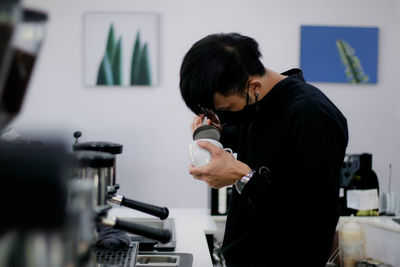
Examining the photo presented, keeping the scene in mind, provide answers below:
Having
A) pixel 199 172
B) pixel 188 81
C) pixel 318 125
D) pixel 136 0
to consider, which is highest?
pixel 136 0

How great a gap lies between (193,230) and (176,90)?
123 centimetres

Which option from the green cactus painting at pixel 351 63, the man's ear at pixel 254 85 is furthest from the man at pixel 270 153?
the green cactus painting at pixel 351 63

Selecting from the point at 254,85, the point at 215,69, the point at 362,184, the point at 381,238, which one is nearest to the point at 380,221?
the point at 381,238

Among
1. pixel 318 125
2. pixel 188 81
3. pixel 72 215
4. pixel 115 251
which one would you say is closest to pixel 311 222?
pixel 318 125

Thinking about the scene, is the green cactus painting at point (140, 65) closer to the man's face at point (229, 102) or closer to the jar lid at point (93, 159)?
the man's face at point (229, 102)

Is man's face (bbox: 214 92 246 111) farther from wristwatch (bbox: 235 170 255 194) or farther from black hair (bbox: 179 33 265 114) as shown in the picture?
wristwatch (bbox: 235 170 255 194)

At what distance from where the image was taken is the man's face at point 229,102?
1.27 metres

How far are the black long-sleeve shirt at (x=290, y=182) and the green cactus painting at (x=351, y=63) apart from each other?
189cm

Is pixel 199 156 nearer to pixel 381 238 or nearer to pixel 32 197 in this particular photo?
pixel 32 197

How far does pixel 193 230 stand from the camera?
7.56 feet

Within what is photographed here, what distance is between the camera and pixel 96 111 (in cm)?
→ 321

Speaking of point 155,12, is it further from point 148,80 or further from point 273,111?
point 273,111

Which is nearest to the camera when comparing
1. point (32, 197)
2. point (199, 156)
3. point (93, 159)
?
point (32, 197)

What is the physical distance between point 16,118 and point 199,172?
0.83 metres
